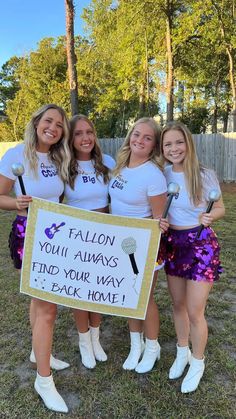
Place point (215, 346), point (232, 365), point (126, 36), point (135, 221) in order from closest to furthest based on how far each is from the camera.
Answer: point (135, 221)
point (232, 365)
point (215, 346)
point (126, 36)

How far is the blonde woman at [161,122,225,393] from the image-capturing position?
2.49 metres

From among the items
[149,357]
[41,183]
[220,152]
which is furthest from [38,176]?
[220,152]

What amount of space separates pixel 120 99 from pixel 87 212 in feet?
93.5

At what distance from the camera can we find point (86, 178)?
2.76 meters

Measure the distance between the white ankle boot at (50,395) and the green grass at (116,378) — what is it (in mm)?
44

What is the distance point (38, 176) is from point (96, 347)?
1522 mm

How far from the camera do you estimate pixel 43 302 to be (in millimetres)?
2477

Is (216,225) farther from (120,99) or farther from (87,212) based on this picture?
Result: (120,99)

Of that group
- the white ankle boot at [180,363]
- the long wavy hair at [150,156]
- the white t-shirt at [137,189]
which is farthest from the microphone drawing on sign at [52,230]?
the white ankle boot at [180,363]

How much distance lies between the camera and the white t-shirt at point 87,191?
2.71 m

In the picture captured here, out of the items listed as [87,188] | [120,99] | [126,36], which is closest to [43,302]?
[87,188]

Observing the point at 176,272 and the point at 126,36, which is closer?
the point at 176,272

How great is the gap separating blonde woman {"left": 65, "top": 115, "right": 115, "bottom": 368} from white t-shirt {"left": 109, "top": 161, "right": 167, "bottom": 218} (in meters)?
0.15

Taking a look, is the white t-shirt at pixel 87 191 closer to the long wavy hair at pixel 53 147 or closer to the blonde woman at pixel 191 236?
the long wavy hair at pixel 53 147
